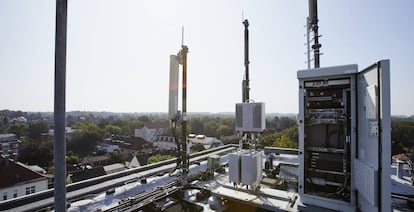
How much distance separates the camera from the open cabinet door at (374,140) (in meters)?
1.92

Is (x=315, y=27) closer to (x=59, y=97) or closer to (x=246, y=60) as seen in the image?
(x=246, y=60)

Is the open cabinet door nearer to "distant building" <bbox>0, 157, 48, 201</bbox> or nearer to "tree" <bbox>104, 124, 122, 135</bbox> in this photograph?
"distant building" <bbox>0, 157, 48, 201</bbox>

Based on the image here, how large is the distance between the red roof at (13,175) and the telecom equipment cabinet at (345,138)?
53.8 ft

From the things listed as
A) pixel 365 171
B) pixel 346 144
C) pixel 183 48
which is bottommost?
pixel 365 171

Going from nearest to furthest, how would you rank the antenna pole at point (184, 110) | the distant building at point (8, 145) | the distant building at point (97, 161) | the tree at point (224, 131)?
the antenna pole at point (184, 110), the distant building at point (97, 161), the distant building at point (8, 145), the tree at point (224, 131)

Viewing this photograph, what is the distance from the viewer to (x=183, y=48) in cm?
396

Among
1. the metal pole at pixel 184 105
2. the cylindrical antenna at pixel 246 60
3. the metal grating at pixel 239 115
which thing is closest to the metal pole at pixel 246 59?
the cylindrical antenna at pixel 246 60

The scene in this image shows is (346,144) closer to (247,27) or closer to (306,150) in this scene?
(306,150)

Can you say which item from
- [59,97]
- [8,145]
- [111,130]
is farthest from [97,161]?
[59,97]

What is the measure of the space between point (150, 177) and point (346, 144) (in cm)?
374

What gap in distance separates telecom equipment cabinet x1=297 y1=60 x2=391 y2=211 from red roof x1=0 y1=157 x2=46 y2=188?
53.8 feet

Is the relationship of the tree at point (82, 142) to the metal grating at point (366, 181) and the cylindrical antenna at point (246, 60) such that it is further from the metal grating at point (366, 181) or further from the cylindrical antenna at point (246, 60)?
the metal grating at point (366, 181)

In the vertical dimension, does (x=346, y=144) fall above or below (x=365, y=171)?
above

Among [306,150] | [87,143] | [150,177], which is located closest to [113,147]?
[87,143]
